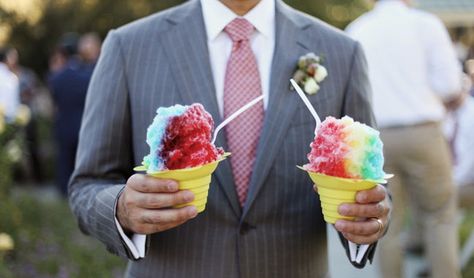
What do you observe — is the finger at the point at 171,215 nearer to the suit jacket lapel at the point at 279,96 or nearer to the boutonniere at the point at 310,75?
the suit jacket lapel at the point at 279,96

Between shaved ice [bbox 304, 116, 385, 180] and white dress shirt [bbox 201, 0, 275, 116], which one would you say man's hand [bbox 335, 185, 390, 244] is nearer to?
shaved ice [bbox 304, 116, 385, 180]

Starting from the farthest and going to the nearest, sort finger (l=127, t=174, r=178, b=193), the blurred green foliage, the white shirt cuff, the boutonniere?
the blurred green foliage < the boutonniere < the white shirt cuff < finger (l=127, t=174, r=178, b=193)

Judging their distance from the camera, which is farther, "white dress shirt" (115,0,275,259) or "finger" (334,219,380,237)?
"white dress shirt" (115,0,275,259)

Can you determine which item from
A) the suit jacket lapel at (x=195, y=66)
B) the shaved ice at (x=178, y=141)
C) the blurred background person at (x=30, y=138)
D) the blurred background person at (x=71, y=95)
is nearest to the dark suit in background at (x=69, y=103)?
the blurred background person at (x=71, y=95)

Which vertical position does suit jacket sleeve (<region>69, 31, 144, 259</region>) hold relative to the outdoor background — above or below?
above

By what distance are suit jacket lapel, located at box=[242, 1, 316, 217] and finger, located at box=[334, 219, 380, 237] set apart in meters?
0.43

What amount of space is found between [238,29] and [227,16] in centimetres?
6

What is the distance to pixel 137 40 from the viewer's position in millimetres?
2385

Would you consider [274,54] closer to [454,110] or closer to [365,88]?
[365,88]

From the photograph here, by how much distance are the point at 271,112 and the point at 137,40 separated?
0.54m

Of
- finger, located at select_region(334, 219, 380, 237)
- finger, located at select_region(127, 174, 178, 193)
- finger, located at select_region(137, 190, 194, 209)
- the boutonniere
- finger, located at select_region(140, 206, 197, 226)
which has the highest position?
the boutonniere

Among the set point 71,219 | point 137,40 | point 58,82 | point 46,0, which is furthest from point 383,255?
point 46,0

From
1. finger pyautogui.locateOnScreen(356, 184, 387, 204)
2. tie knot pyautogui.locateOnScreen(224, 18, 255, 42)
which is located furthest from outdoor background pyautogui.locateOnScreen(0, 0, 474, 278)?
finger pyautogui.locateOnScreen(356, 184, 387, 204)

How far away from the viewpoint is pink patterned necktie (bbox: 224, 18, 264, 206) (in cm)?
228
